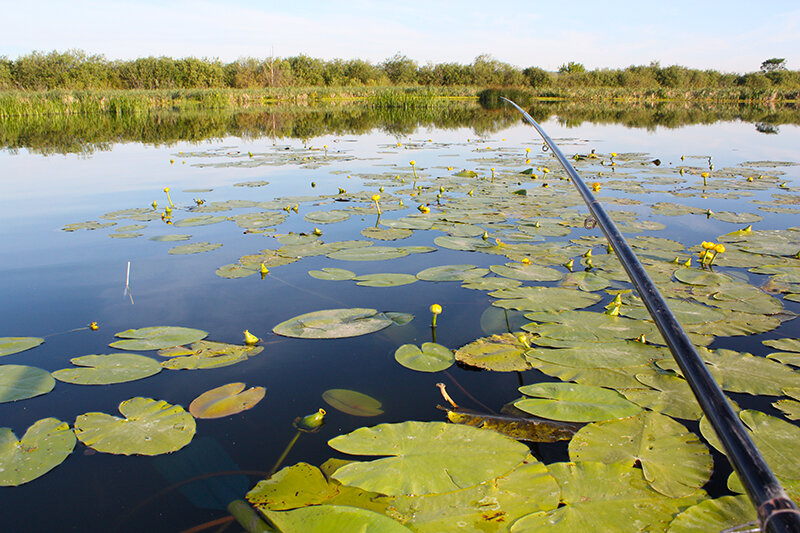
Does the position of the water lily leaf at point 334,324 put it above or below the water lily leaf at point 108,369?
above

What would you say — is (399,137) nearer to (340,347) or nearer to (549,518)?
(340,347)

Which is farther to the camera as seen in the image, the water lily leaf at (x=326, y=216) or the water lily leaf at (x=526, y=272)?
the water lily leaf at (x=326, y=216)

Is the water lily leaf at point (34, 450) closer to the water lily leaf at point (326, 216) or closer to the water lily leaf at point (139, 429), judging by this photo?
the water lily leaf at point (139, 429)

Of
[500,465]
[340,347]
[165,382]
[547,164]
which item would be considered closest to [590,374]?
[500,465]

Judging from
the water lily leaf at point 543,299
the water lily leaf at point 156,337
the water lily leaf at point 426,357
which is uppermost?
the water lily leaf at point 543,299

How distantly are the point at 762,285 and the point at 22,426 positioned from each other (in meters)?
3.27

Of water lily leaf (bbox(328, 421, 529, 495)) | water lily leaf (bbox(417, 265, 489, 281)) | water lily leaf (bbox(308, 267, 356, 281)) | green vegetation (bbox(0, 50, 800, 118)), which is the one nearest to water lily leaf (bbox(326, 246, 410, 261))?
water lily leaf (bbox(308, 267, 356, 281))

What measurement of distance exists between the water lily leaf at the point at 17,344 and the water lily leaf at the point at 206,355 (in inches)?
21.7

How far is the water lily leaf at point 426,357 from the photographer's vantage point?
69.6 inches

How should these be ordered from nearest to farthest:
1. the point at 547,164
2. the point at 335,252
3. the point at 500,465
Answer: the point at 500,465 < the point at 335,252 < the point at 547,164

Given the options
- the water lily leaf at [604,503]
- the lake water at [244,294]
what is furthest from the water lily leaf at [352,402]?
the water lily leaf at [604,503]

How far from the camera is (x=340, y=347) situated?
1.99 meters

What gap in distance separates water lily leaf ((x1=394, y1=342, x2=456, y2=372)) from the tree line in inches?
1257

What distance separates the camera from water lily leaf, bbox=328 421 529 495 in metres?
1.14
